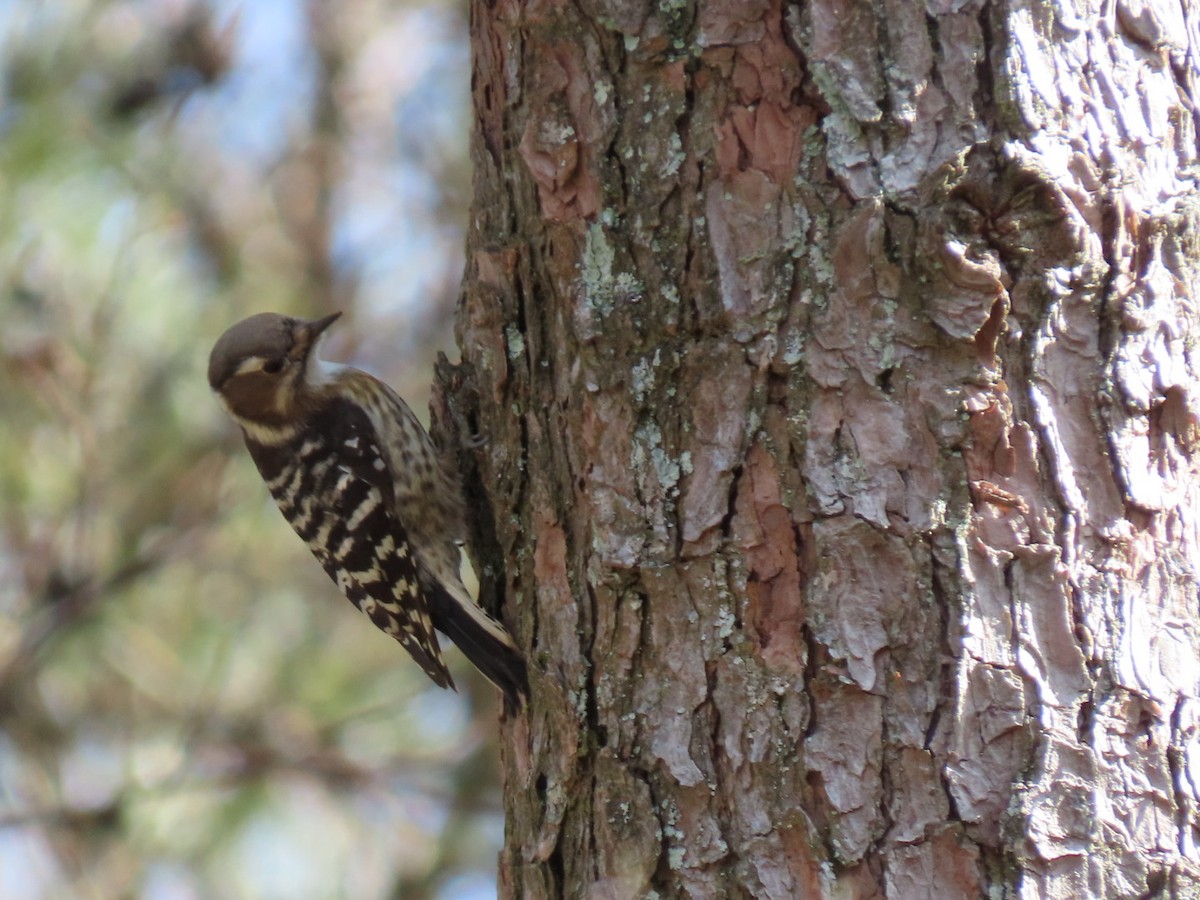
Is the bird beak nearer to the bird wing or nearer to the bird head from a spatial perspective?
the bird head

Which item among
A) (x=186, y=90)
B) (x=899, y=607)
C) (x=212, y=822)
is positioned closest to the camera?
(x=899, y=607)

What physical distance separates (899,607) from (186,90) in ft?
10.7

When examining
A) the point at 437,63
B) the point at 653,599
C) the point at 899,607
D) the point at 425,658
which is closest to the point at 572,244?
the point at 653,599

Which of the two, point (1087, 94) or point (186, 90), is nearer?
point (1087, 94)

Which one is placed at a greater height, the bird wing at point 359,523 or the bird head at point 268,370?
the bird head at point 268,370

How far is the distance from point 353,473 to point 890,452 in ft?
7.19

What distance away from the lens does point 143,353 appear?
434 cm

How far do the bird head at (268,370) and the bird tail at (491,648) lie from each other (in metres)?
1.04

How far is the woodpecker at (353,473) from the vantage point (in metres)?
3.70

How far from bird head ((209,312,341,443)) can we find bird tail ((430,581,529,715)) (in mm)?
1042

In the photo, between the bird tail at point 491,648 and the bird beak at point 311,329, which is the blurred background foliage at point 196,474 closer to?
the bird beak at point 311,329

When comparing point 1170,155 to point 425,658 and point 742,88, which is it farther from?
point 425,658

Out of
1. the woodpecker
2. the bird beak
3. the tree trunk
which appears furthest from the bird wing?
the tree trunk

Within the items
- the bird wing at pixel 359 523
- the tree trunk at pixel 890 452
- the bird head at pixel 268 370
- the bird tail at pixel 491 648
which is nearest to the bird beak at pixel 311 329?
the bird head at pixel 268 370
